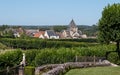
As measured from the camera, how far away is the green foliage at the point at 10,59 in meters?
40.5

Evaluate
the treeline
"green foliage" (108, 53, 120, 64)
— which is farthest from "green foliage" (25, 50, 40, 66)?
the treeline

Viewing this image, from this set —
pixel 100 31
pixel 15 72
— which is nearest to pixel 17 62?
pixel 100 31

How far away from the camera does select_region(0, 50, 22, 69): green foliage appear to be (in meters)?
40.5

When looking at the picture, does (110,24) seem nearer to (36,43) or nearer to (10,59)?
(10,59)

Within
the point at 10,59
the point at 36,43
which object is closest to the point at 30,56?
the point at 10,59

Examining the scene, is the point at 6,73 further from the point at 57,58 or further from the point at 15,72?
the point at 57,58

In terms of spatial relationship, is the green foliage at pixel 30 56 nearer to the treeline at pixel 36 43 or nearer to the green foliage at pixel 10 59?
the green foliage at pixel 10 59

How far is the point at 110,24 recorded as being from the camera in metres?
38.4

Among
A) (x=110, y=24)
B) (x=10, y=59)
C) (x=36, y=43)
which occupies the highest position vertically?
(x=110, y=24)

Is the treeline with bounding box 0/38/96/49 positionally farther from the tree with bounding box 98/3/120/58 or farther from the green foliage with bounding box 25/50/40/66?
the tree with bounding box 98/3/120/58

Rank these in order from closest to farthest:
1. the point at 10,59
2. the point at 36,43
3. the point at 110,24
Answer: the point at 110,24 → the point at 10,59 → the point at 36,43

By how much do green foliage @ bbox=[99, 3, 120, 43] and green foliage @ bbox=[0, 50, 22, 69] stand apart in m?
11.0

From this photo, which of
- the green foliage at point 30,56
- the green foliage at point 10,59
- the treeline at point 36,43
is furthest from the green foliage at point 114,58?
the treeline at point 36,43

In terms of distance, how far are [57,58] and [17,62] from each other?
5048 mm
